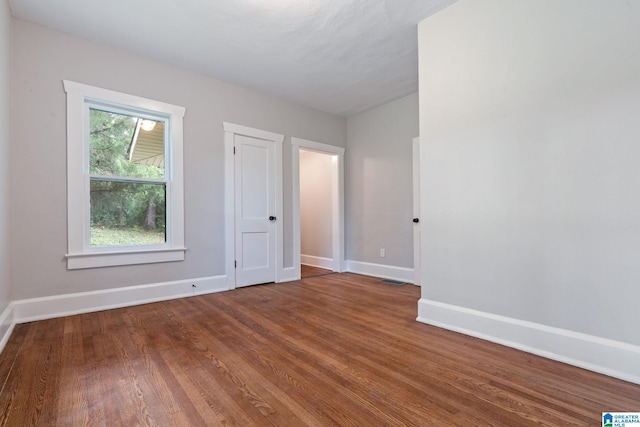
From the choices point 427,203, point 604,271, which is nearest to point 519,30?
point 427,203

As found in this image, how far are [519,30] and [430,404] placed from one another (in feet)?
8.18

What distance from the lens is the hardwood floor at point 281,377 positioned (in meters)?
1.38

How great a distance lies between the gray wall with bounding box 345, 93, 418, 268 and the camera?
430 cm

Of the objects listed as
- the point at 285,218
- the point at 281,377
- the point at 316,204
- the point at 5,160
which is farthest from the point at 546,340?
the point at 316,204

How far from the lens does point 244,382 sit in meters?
1.66

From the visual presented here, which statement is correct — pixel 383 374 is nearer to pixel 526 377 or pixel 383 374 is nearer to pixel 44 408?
pixel 526 377

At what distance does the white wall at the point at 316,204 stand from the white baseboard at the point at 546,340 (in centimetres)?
308

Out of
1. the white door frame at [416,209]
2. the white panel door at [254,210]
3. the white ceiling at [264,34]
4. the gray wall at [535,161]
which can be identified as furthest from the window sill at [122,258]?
the white door frame at [416,209]

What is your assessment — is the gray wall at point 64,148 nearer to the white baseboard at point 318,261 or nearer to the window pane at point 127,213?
the window pane at point 127,213

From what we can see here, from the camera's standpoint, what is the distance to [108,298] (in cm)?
299

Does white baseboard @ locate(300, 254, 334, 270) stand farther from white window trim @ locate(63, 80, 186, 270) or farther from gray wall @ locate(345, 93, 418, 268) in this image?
white window trim @ locate(63, 80, 186, 270)

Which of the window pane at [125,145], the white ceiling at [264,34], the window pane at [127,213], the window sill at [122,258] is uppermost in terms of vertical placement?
the white ceiling at [264,34]

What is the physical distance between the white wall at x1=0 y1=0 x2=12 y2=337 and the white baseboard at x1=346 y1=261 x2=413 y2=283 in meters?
4.07

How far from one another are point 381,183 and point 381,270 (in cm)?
136
